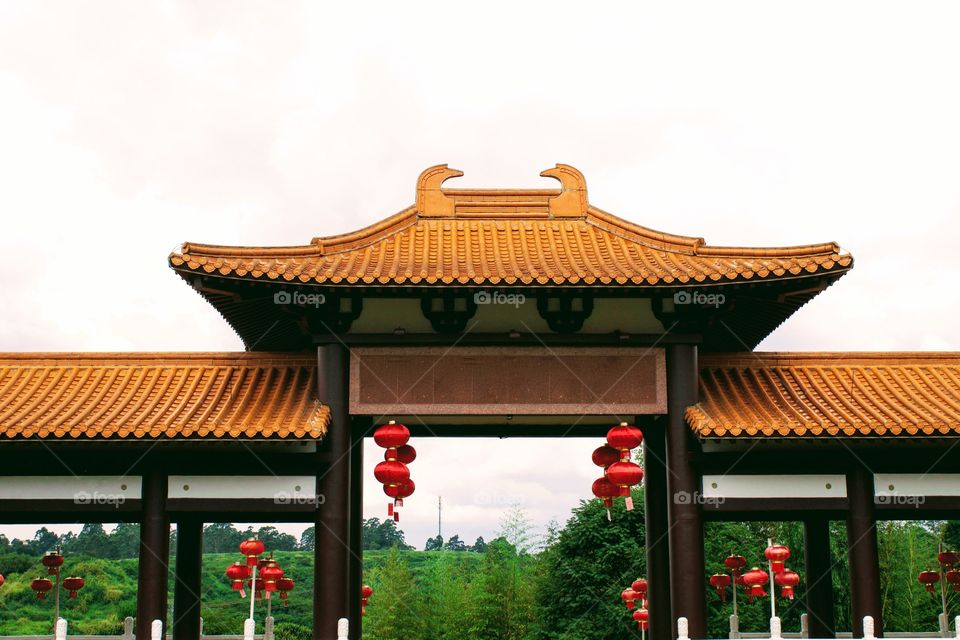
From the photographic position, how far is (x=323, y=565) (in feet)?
31.7

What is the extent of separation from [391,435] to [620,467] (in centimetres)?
237

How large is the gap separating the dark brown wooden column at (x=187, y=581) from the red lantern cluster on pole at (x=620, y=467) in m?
5.02

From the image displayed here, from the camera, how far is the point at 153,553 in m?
9.67

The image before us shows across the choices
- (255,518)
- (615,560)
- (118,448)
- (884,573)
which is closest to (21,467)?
(118,448)

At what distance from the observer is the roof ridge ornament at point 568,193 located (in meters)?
11.8

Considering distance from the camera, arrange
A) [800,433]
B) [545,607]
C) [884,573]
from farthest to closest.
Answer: [545,607] → [884,573] → [800,433]

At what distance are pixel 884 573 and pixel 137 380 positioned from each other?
2361 centimetres

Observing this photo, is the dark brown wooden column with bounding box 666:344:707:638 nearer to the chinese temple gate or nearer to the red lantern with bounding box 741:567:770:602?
the chinese temple gate

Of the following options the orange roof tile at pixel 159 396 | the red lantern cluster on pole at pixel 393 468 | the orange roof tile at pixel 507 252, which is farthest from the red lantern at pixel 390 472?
the orange roof tile at pixel 507 252

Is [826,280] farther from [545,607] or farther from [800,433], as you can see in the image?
[545,607]

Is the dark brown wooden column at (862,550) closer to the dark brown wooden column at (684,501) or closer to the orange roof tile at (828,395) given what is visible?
the orange roof tile at (828,395)

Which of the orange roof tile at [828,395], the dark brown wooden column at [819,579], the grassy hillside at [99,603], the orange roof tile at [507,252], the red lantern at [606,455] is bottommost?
the grassy hillside at [99,603]

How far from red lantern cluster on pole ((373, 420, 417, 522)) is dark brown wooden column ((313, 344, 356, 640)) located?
0.35 m

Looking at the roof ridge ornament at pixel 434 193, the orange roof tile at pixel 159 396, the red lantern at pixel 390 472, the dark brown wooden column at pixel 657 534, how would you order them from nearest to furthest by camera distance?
1. the orange roof tile at pixel 159 396
2. the red lantern at pixel 390 472
3. the dark brown wooden column at pixel 657 534
4. the roof ridge ornament at pixel 434 193
